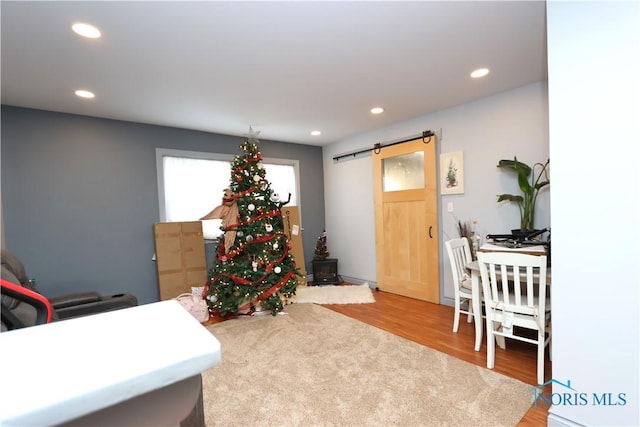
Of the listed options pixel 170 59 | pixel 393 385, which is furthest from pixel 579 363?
pixel 170 59

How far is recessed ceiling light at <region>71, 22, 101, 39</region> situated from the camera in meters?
1.81

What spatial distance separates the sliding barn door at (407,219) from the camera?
3.78 m

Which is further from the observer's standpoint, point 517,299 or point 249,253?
point 249,253

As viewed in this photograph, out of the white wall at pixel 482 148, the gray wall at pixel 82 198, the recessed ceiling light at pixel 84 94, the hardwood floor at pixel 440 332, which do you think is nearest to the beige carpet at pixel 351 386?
the hardwood floor at pixel 440 332

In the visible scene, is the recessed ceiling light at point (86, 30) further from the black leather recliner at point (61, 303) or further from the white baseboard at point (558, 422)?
the white baseboard at point (558, 422)

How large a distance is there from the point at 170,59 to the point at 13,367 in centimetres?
236

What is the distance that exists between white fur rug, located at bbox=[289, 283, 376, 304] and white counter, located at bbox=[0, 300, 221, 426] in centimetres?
354

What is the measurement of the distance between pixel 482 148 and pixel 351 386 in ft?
9.10

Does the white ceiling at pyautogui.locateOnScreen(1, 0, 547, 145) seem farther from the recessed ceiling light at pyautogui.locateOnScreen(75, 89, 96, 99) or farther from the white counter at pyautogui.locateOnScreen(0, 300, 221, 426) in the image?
the white counter at pyautogui.locateOnScreen(0, 300, 221, 426)

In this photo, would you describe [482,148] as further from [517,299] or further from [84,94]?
[84,94]

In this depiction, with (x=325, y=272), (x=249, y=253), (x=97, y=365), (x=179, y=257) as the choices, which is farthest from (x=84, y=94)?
(x=325, y=272)

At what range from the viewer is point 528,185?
2.86 metres

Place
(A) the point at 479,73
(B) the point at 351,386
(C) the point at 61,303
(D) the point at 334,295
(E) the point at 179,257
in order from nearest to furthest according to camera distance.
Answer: (B) the point at 351,386
(C) the point at 61,303
(A) the point at 479,73
(E) the point at 179,257
(D) the point at 334,295

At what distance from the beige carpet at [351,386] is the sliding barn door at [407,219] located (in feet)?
4.29
